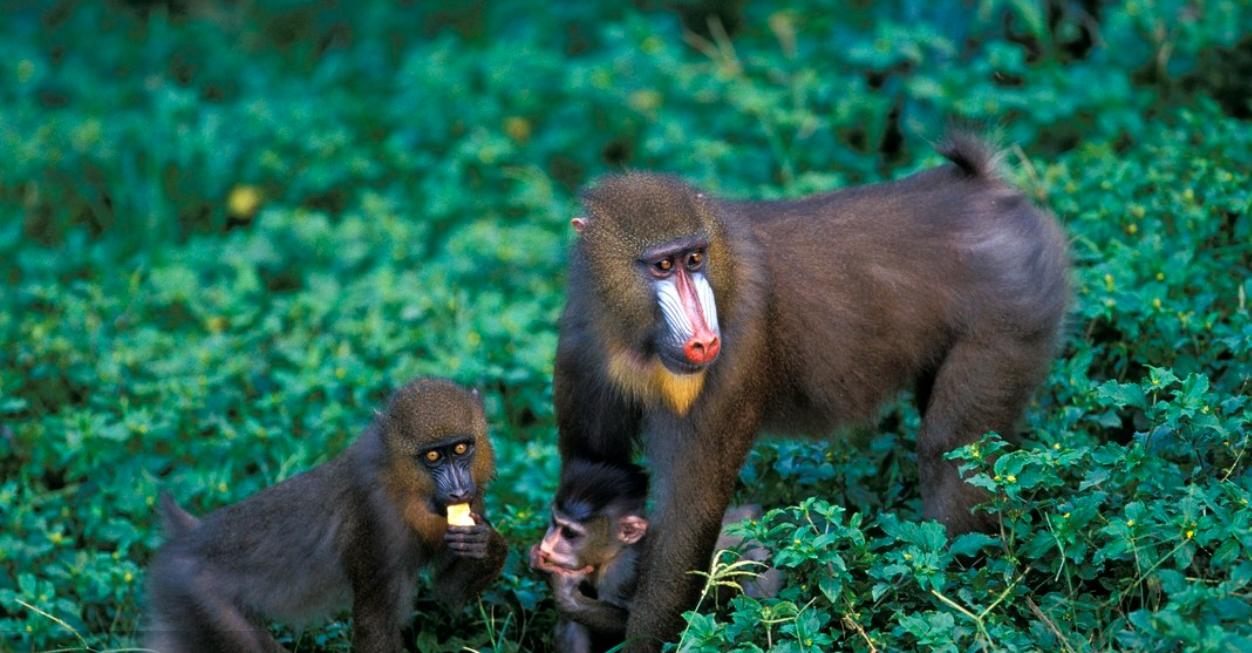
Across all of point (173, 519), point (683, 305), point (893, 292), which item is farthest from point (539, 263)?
point (683, 305)

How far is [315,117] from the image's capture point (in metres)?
9.11

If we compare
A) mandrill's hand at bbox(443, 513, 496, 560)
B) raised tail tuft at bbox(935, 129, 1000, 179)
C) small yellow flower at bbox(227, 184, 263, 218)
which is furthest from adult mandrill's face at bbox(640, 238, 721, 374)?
small yellow flower at bbox(227, 184, 263, 218)

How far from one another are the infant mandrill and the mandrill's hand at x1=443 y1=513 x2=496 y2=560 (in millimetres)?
280

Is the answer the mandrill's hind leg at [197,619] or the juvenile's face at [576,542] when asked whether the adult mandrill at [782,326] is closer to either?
the juvenile's face at [576,542]

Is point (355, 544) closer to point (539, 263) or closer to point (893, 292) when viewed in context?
point (893, 292)

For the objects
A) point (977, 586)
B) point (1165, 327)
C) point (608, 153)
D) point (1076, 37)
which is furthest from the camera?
point (608, 153)

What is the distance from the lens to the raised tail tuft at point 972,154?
16.2 ft

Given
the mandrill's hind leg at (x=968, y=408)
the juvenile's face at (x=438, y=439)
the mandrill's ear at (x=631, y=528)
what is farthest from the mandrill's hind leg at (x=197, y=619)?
the mandrill's hind leg at (x=968, y=408)

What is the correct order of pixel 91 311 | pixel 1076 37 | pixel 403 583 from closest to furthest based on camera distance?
1. pixel 403 583
2. pixel 91 311
3. pixel 1076 37

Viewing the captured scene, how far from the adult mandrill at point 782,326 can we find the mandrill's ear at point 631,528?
0.22 m

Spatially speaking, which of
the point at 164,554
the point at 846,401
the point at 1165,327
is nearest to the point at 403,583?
the point at 164,554

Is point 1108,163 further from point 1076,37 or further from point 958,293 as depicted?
point 958,293

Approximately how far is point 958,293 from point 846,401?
47 cm

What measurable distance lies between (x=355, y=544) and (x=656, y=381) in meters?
1.08
